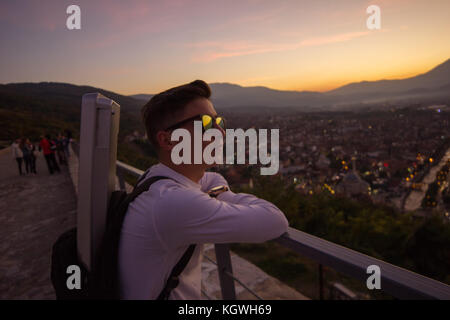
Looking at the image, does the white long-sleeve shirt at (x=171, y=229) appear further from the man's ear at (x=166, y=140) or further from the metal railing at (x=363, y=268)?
the man's ear at (x=166, y=140)

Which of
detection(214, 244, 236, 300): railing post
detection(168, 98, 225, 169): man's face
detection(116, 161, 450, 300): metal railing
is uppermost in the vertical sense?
detection(168, 98, 225, 169): man's face

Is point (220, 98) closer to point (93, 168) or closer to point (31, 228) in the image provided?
point (31, 228)

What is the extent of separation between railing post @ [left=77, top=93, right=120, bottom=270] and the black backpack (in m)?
0.04

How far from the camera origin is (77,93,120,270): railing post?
33.8 inches

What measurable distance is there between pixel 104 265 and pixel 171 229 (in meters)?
0.29

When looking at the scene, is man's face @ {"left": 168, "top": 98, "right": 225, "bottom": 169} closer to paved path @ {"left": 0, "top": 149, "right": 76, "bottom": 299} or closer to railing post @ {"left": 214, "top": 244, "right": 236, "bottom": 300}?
railing post @ {"left": 214, "top": 244, "right": 236, "bottom": 300}

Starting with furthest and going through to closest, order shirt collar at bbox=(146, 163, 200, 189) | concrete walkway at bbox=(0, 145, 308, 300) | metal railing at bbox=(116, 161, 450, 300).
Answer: concrete walkway at bbox=(0, 145, 308, 300) < shirt collar at bbox=(146, 163, 200, 189) < metal railing at bbox=(116, 161, 450, 300)

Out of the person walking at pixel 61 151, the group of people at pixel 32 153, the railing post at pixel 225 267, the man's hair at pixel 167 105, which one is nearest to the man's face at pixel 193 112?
the man's hair at pixel 167 105

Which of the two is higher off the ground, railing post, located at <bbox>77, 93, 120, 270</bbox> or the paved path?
railing post, located at <bbox>77, 93, 120, 270</bbox>

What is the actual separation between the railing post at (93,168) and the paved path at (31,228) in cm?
287

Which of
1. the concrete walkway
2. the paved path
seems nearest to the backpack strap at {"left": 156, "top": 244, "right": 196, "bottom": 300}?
the concrete walkway

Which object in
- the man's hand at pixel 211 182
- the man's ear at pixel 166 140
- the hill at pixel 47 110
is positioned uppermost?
the hill at pixel 47 110

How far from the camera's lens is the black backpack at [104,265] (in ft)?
3.26
